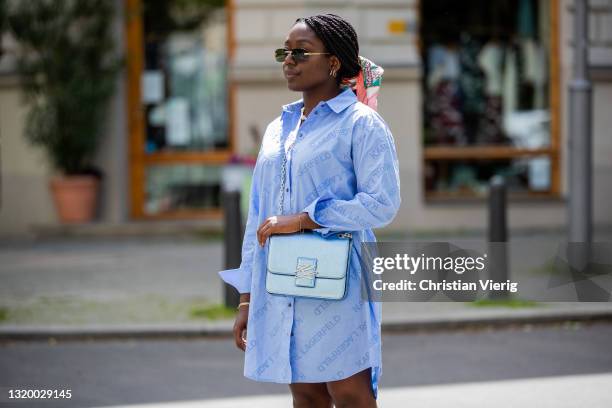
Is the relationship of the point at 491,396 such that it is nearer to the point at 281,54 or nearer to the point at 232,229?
the point at 232,229

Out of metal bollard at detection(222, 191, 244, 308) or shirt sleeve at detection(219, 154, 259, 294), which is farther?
metal bollard at detection(222, 191, 244, 308)

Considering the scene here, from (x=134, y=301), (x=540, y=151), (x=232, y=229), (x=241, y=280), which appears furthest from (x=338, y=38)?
(x=540, y=151)

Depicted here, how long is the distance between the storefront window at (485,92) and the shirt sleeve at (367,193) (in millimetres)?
10799

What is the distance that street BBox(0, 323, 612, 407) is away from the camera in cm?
627

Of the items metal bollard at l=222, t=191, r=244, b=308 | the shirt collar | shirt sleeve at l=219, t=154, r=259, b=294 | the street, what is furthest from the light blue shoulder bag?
metal bollard at l=222, t=191, r=244, b=308

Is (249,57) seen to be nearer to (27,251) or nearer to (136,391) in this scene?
(27,251)

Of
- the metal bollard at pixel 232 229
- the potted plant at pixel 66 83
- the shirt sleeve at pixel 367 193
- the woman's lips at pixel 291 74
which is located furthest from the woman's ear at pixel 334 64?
the potted plant at pixel 66 83

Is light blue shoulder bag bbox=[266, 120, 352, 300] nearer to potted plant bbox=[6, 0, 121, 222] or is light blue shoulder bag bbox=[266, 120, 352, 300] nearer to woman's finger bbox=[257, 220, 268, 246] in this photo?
woman's finger bbox=[257, 220, 268, 246]

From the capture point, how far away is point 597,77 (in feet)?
45.5

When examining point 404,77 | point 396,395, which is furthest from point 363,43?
point 396,395

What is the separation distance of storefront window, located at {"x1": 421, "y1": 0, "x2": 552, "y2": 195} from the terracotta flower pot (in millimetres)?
4574

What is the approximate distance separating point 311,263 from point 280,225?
17 centimetres

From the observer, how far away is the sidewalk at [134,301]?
801 cm

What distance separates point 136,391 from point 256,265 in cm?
289
